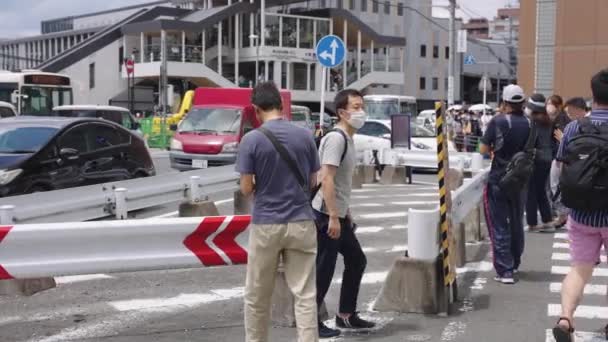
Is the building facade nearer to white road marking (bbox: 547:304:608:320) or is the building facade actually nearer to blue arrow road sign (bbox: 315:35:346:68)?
blue arrow road sign (bbox: 315:35:346:68)

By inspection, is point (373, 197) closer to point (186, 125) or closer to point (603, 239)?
point (186, 125)

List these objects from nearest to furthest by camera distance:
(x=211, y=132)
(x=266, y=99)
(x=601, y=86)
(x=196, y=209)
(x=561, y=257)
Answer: (x=266, y=99)
(x=601, y=86)
(x=561, y=257)
(x=196, y=209)
(x=211, y=132)

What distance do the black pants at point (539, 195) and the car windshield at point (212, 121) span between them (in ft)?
31.3

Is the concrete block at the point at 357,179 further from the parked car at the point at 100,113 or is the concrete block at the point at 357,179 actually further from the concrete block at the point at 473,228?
the parked car at the point at 100,113

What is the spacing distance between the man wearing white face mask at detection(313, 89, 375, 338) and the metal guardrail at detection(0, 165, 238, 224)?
9.87ft

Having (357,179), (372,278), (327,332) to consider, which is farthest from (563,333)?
(357,179)

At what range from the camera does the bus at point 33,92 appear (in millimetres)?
29156

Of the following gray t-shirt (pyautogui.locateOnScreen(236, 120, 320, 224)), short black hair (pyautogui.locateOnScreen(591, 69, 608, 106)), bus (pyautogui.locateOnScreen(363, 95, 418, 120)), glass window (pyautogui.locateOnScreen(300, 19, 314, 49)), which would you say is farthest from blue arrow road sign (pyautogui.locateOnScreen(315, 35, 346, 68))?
glass window (pyautogui.locateOnScreen(300, 19, 314, 49))

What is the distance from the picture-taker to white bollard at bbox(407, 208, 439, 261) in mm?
6832

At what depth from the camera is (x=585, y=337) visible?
6484mm

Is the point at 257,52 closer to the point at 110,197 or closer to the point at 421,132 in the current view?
the point at 421,132

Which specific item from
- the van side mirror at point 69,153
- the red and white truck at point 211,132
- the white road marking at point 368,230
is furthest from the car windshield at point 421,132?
the van side mirror at point 69,153

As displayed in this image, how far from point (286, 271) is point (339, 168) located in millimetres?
1116

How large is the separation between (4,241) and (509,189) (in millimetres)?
4693
